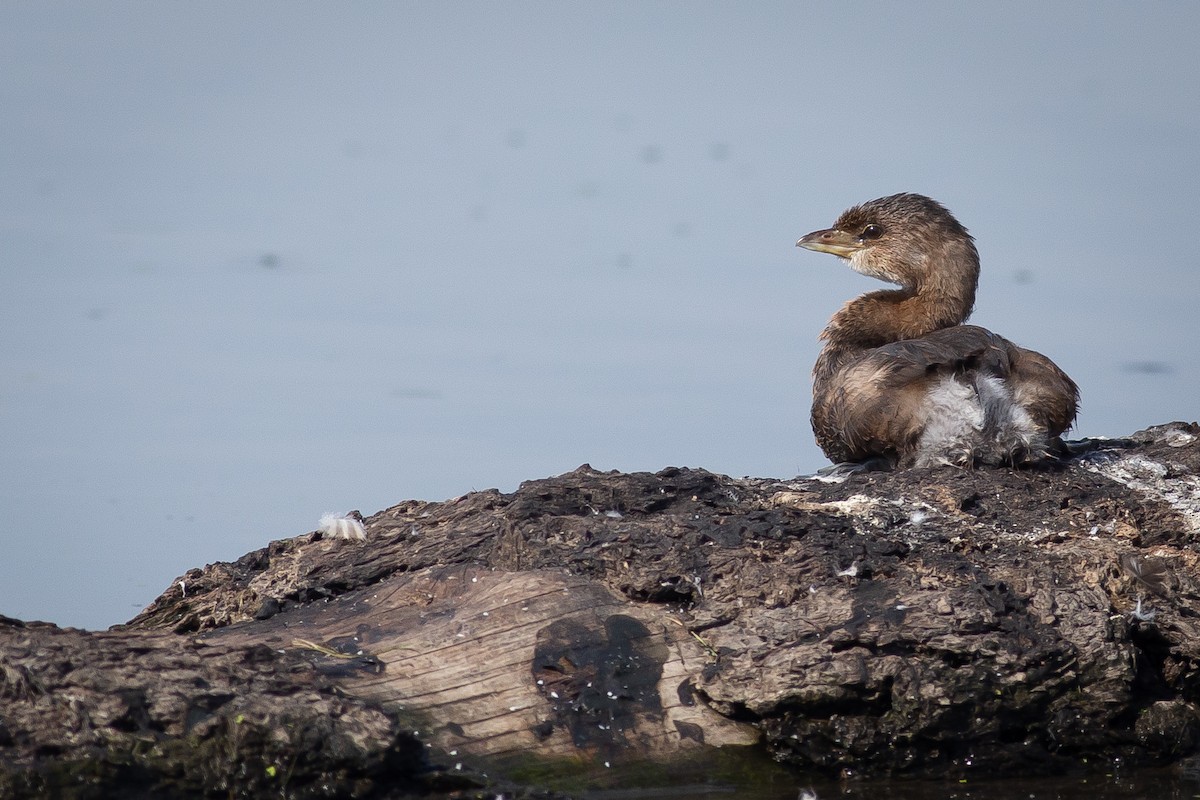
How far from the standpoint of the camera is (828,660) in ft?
13.9

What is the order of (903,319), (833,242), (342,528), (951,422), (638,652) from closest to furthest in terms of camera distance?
(638,652), (342,528), (951,422), (903,319), (833,242)

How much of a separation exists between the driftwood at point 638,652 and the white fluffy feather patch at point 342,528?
5 cm

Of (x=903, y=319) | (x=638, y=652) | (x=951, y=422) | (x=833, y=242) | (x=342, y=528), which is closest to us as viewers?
(x=638, y=652)

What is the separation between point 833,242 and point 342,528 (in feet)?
12.0

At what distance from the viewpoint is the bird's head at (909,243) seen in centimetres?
710

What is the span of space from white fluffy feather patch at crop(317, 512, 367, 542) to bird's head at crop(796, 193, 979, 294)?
344 cm

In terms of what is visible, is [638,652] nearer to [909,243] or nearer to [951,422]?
[951,422]

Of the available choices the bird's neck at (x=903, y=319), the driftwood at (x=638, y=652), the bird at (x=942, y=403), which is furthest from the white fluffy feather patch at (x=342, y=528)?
the bird's neck at (x=903, y=319)

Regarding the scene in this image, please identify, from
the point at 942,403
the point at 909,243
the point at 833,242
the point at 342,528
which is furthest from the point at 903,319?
the point at 342,528

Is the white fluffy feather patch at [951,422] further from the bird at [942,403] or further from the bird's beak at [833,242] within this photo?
the bird's beak at [833,242]

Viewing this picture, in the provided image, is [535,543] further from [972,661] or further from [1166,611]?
[1166,611]

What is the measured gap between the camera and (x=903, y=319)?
23.5 ft

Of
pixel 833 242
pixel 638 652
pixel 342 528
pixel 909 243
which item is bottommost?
pixel 638 652

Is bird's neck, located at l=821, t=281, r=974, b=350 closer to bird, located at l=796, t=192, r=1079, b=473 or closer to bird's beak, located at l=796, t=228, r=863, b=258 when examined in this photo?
bird, located at l=796, t=192, r=1079, b=473
